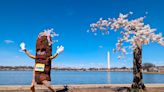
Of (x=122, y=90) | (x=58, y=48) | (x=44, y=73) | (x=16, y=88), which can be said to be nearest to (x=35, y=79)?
(x=44, y=73)

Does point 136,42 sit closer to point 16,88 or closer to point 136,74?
point 136,74

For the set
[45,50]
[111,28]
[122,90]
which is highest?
[111,28]

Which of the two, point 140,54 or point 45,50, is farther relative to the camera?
point 140,54

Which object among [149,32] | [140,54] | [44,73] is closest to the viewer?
[44,73]

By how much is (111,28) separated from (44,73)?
20.4 ft

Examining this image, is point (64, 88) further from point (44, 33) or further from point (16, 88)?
point (44, 33)

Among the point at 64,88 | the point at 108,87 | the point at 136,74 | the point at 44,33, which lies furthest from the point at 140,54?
the point at 44,33

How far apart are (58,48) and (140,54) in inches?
247

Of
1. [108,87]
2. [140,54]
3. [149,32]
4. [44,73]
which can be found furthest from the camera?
[108,87]

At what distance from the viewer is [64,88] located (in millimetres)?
21703

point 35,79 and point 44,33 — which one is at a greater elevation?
point 44,33

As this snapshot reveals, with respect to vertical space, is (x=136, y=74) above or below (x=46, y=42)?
below

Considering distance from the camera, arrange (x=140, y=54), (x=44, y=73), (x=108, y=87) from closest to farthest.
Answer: (x=44, y=73) → (x=140, y=54) → (x=108, y=87)

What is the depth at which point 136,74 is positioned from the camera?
2116 centimetres
